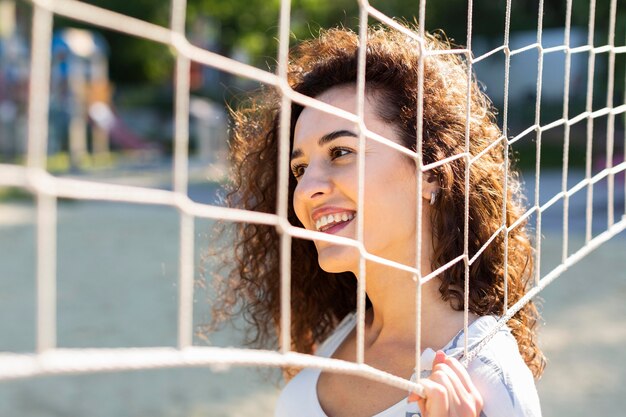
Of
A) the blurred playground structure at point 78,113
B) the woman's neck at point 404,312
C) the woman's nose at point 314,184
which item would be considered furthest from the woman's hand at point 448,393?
the blurred playground structure at point 78,113

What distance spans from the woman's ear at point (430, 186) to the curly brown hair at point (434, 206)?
0.04ft

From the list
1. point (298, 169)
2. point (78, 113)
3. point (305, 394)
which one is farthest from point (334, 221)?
point (78, 113)

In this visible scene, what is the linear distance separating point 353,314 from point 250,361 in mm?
856

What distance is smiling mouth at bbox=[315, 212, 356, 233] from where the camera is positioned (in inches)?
51.4

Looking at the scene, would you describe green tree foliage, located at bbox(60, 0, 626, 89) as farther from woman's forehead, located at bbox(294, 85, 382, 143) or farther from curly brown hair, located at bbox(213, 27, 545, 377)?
woman's forehead, located at bbox(294, 85, 382, 143)

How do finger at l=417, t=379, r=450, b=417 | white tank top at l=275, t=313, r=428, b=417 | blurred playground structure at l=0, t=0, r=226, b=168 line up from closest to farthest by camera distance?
finger at l=417, t=379, r=450, b=417 → white tank top at l=275, t=313, r=428, b=417 → blurred playground structure at l=0, t=0, r=226, b=168

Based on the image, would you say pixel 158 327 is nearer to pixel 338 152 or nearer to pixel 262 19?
pixel 338 152

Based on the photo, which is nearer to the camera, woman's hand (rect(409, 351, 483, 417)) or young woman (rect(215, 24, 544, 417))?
woman's hand (rect(409, 351, 483, 417))

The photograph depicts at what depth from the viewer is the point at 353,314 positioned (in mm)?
1725

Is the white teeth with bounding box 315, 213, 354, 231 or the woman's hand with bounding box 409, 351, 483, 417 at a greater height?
the white teeth with bounding box 315, 213, 354, 231

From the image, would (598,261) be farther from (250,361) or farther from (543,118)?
(543,118)

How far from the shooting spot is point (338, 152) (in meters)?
1.38

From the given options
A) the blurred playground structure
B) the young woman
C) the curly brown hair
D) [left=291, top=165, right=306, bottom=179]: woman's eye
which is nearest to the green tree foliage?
the blurred playground structure

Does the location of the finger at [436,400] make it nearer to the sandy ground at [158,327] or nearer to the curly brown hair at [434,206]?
the curly brown hair at [434,206]
